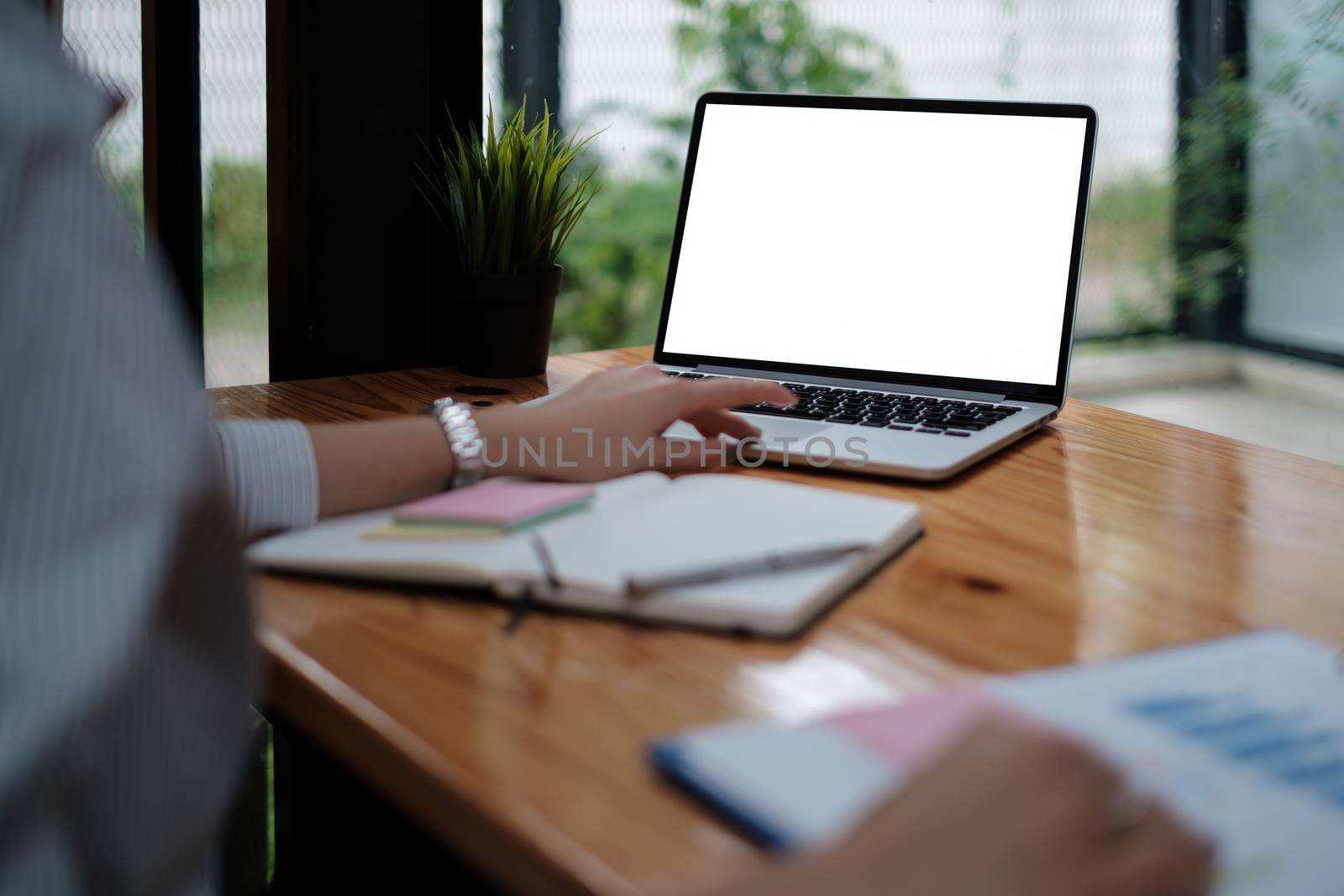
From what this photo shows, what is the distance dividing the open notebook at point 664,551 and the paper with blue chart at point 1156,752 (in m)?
0.12

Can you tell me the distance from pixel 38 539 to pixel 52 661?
0.04 meters

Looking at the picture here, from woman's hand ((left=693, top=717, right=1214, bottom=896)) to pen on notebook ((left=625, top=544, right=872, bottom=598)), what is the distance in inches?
9.6

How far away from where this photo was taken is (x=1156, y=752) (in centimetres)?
43

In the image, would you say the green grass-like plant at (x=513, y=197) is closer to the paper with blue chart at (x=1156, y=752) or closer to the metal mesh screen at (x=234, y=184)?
the metal mesh screen at (x=234, y=184)

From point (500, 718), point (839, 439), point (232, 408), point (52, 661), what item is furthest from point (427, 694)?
point (232, 408)

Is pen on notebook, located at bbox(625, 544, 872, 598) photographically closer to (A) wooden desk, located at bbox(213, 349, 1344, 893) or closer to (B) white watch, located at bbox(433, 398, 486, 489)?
(A) wooden desk, located at bbox(213, 349, 1344, 893)


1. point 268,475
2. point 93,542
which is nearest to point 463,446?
point 268,475

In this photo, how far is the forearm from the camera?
0.72 metres

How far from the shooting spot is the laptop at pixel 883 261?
1.05 m

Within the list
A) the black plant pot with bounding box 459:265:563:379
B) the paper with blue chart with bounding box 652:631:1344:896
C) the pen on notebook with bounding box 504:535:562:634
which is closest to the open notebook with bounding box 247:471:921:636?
the pen on notebook with bounding box 504:535:562:634

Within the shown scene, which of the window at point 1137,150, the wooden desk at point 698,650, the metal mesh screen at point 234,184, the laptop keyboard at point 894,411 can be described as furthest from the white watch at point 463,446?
the window at point 1137,150

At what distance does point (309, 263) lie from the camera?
4.10ft

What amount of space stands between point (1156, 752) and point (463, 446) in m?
0.49

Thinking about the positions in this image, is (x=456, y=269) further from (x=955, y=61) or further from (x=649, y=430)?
(x=955, y=61)
